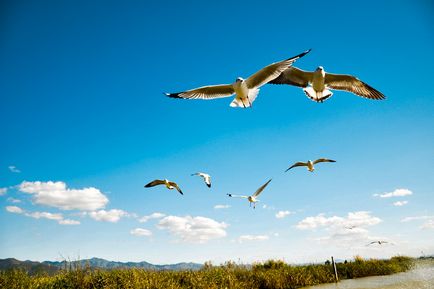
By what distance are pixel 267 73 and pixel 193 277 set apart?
8.63 metres

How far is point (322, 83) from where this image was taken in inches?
387

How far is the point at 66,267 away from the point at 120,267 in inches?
91.7

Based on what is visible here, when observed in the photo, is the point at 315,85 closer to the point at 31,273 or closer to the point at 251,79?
the point at 251,79

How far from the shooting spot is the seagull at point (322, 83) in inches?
383

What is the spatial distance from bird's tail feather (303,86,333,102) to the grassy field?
7413 mm

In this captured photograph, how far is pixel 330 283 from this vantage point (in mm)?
20094

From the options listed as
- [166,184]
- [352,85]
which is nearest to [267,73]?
[352,85]

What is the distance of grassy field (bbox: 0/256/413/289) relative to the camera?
1052 centimetres

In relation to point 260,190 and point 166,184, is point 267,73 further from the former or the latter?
point 260,190

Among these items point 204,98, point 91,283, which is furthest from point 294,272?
point 204,98

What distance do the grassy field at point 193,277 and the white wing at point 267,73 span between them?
696 centimetres

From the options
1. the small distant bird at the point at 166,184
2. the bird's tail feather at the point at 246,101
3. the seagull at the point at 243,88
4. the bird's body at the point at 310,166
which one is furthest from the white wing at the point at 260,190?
the seagull at the point at 243,88

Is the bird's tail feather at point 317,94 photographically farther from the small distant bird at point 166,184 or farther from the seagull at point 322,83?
the small distant bird at point 166,184

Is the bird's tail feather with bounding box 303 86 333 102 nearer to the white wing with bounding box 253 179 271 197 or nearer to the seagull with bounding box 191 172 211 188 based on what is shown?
the seagull with bounding box 191 172 211 188
